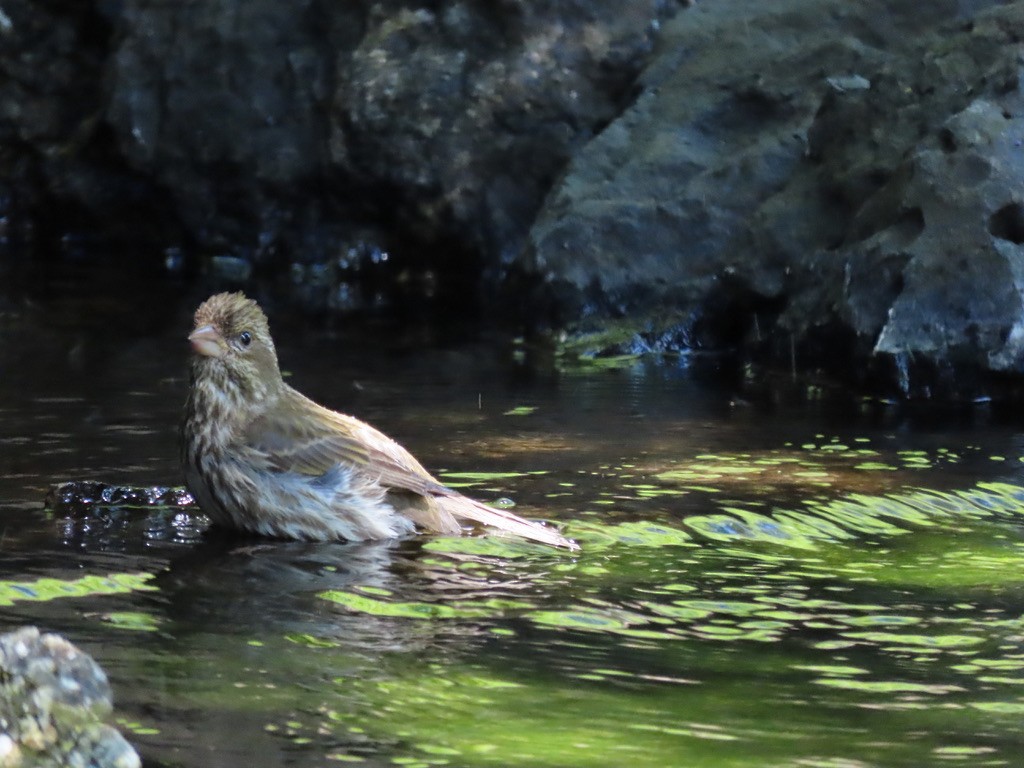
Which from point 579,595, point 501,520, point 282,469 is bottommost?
point 579,595

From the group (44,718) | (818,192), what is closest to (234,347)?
(44,718)

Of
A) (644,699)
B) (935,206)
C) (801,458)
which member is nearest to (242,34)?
(935,206)

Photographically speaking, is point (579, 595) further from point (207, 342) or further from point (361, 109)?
point (361, 109)

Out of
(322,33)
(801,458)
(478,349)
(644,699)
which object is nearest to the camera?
(644,699)

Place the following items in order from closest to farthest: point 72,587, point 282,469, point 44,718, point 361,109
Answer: point 44,718, point 72,587, point 282,469, point 361,109

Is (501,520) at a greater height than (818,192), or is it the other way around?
(818,192)

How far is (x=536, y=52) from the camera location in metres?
15.1

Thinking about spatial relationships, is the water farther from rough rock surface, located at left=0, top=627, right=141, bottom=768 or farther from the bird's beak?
the bird's beak

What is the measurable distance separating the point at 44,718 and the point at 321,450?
313 centimetres

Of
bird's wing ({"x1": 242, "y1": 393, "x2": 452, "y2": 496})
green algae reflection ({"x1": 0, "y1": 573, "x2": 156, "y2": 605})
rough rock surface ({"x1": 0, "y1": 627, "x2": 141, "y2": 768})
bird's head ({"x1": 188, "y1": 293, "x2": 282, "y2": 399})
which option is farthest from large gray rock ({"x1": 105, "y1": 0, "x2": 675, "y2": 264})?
rough rock surface ({"x1": 0, "y1": 627, "x2": 141, "y2": 768})

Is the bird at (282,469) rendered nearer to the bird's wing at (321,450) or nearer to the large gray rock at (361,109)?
the bird's wing at (321,450)

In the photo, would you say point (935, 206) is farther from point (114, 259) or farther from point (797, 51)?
point (114, 259)

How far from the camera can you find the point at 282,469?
6.88m

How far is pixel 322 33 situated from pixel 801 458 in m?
9.53
